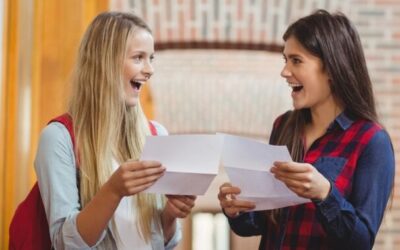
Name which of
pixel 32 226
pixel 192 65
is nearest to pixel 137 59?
pixel 32 226

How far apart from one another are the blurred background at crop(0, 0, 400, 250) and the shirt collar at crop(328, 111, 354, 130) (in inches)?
11.0

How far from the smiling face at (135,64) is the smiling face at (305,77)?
0.44m

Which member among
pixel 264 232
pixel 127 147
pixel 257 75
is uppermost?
pixel 127 147

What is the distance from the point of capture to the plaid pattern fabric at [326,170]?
2.61 metres

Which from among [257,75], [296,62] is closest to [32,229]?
[296,62]

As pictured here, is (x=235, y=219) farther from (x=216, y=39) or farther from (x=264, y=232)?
(x=216, y=39)

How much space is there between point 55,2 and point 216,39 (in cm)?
190

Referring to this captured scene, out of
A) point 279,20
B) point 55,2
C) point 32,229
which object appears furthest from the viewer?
point 279,20

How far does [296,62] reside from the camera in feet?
9.04

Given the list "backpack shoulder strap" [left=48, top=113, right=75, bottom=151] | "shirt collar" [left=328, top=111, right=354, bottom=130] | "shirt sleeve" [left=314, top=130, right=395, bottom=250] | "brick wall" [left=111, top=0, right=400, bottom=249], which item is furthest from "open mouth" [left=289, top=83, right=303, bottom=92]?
"brick wall" [left=111, top=0, right=400, bottom=249]

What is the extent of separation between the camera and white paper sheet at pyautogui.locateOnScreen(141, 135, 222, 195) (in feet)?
7.85

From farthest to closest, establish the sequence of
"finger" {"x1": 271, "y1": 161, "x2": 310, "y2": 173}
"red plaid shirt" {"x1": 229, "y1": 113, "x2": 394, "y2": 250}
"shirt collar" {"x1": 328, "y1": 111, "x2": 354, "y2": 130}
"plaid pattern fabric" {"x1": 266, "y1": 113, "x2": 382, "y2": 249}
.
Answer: "shirt collar" {"x1": 328, "y1": 111, "x2": 354, "y2": 130}, "plaid pattern fabric" {"x1": 266, "y1": 113, "x2": 382, "y2": 249}, "red plaid shirt" {"x1": 229, "y1": 113, "x2": 394, "y2": 250}, "finger" {"x1": 271, "y1": 161, "x2": 310, "y2": 173}

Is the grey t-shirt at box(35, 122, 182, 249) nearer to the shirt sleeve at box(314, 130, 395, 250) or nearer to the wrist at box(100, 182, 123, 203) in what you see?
the wrist at box(100, 182, 123, 203)

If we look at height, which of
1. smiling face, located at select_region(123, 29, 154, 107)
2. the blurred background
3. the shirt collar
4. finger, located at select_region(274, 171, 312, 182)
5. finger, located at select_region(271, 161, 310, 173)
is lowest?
the blurred background
